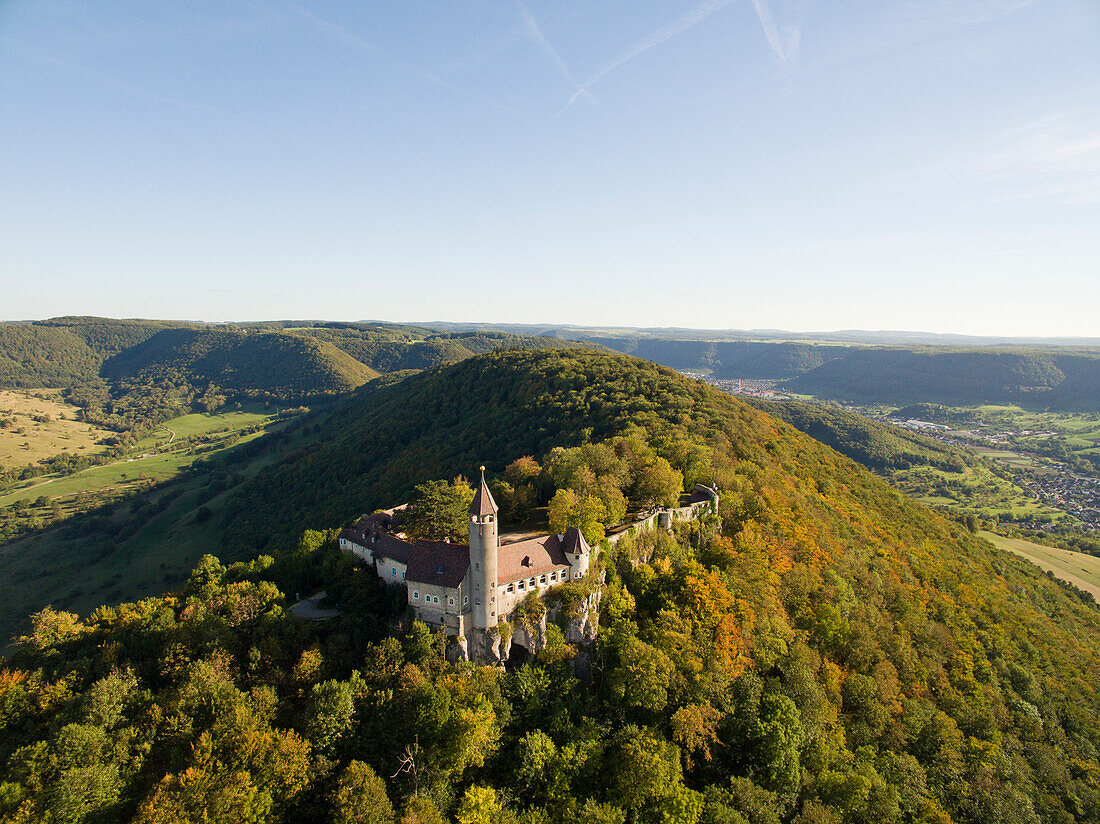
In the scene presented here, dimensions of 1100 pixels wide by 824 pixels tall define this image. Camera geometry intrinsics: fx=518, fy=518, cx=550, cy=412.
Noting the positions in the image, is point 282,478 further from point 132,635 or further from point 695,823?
point 695,823

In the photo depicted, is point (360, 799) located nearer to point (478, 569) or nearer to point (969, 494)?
point (478, 569)

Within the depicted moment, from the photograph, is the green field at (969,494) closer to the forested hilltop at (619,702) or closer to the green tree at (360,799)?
the forested hilltop at (619,702)

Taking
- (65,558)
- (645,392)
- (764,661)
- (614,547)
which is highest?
(645,392)

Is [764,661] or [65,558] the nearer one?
[764,661]

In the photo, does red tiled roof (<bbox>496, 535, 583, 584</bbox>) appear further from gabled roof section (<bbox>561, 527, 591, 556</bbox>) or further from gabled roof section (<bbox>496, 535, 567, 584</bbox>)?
gabled roof section (<bbox>561, 527, 591, 556</bbox>)

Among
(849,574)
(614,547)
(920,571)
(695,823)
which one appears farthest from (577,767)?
(920,571)

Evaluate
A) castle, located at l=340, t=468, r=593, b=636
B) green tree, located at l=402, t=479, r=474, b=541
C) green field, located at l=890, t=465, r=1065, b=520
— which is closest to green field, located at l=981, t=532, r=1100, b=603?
green field, located at l=890, t=465, r=1065, b=520

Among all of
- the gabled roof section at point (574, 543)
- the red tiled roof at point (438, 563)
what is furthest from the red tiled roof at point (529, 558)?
the red tiled roof at point (438, 563)

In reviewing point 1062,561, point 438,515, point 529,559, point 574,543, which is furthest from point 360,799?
point 1062,561
